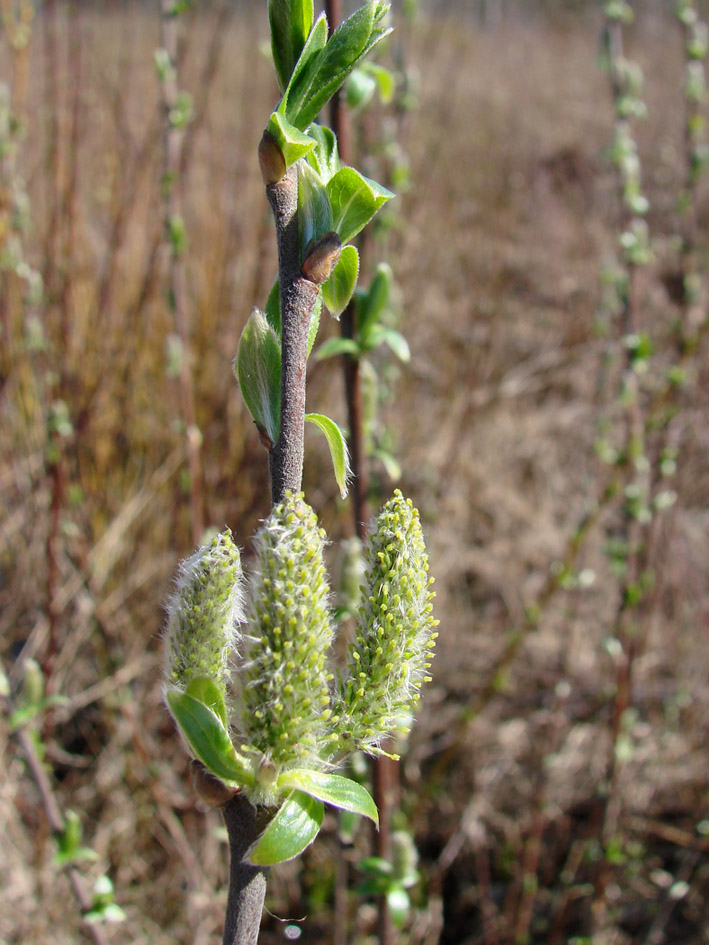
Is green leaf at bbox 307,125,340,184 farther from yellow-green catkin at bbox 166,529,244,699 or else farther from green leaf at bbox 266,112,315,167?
yellow-green catkin at bbox 166,529,244,699

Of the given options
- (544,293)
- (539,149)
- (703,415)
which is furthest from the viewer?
(539,149)

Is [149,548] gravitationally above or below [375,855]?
above

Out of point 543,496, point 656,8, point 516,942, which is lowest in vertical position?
point 516,942

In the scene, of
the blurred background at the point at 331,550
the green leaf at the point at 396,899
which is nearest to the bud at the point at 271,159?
the blurred background at the point at 331,550

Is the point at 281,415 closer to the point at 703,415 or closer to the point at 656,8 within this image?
the point at 703,415

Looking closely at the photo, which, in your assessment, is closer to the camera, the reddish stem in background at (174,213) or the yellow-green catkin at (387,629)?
Answer: the yellow-green catkin at (387,629)

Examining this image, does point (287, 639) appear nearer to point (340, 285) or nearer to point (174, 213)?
point (340, 285)

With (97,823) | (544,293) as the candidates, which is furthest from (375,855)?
(544,293)

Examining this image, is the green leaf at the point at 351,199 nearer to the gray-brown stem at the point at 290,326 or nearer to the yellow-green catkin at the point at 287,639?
the gray-brown stem at the point at 290,326
